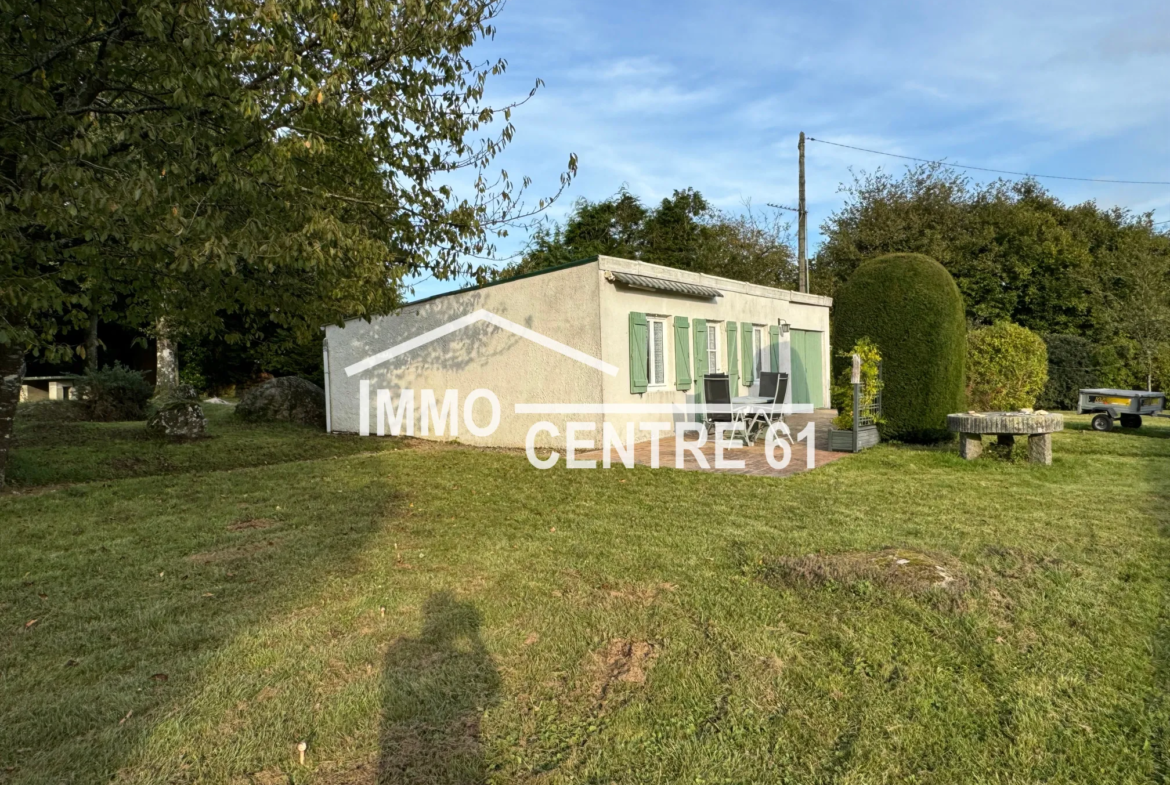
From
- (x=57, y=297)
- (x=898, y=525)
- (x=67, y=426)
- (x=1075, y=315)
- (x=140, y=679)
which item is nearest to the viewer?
(x=140, y=679)

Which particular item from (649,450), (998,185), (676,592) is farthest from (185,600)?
(998,185)

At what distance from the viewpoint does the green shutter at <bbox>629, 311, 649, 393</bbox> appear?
35.3 feet

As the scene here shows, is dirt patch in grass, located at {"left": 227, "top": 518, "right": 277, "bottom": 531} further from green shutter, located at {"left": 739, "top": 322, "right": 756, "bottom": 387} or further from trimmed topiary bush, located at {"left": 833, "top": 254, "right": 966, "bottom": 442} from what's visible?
green shutter, located at {"left": 739, "top": 322, "right": 756, "bottom": 387}

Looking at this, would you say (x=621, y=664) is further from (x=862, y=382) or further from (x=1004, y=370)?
(x=1004, y=370)

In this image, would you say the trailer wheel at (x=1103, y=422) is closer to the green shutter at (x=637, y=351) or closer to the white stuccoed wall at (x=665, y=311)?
the white stuccoed wall at (x=665, y=311)

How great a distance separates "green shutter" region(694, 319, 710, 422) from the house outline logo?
7.56 ft

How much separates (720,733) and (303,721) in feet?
5.10

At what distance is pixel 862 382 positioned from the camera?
9516 millimetres

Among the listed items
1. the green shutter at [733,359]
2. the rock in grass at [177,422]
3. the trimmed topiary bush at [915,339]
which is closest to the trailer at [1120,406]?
the trimmed topiary bush at [915,339]

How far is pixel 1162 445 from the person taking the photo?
9594 mm

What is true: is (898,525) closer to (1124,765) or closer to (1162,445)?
(1124,765)

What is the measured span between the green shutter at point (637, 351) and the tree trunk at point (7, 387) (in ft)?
25.3

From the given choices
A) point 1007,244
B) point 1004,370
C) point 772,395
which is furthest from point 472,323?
point 1007,244

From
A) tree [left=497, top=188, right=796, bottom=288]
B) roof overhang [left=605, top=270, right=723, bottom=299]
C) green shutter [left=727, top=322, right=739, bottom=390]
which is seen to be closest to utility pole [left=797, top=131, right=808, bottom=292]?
tree [left=497, top=188, right=796, bottom=288]
